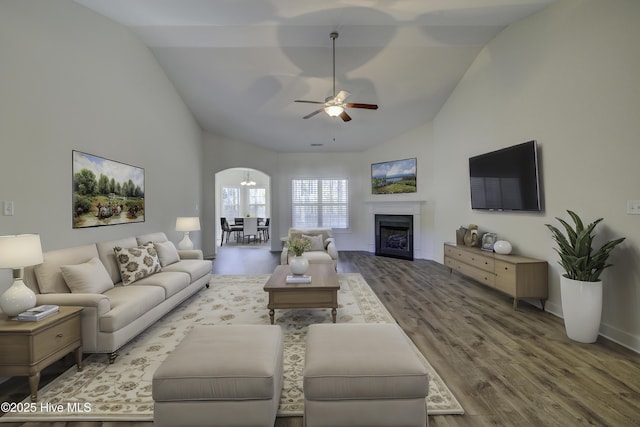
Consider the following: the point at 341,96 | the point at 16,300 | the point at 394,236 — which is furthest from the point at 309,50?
the point at 394,236

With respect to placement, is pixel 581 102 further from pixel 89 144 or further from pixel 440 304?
pixel 89 144

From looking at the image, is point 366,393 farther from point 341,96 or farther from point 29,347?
point 341,96

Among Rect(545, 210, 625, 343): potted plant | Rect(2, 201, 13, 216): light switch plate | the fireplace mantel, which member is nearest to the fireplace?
the fireplace mantel

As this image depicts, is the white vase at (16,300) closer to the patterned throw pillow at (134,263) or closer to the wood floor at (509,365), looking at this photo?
the wood floor at (509,365)

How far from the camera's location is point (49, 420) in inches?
69.7

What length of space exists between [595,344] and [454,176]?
3.49 metres

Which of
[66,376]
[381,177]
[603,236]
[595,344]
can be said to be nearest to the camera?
[66,376]

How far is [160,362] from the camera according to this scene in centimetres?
244

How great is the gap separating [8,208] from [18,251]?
67cm

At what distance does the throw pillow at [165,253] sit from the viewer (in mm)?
3980

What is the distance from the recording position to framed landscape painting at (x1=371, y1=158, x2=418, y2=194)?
22.7ft

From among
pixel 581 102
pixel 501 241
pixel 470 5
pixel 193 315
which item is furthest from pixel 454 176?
pixel 193 315

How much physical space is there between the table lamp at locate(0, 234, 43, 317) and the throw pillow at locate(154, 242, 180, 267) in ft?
6.00

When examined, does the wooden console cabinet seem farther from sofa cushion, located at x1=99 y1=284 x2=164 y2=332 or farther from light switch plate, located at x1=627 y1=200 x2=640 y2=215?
sofa cushion, located at x1=99 y1=284 x2=164 y2=332
